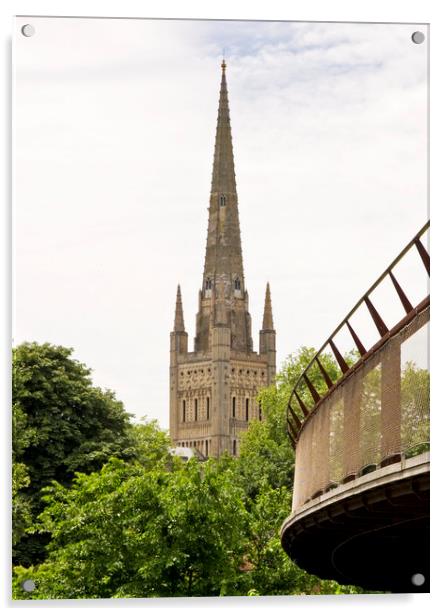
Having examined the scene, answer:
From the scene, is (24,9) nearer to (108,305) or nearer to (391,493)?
(108,305)

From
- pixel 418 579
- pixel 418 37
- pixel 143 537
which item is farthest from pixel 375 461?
pixel 143 537

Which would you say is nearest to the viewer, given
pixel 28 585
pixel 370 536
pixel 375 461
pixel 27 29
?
pixel 375 461

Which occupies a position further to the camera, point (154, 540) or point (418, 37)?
point (154, 540)

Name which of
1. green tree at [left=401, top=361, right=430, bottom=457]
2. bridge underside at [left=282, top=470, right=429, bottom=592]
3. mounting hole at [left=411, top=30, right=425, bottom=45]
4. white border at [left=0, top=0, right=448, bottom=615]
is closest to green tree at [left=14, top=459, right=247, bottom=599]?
bridge underside at [left=282, top=470, right=429, bottom=592]

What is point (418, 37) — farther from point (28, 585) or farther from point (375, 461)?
point (28, 585)

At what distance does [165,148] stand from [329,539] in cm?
499

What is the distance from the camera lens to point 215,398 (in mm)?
92062

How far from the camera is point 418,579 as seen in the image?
1652 centimetres

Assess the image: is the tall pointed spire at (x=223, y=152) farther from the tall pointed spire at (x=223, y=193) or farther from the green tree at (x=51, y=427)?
the green tree at (x=51, y=427)

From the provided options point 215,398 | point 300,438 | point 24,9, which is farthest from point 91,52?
point 215,398

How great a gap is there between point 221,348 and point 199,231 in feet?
131
